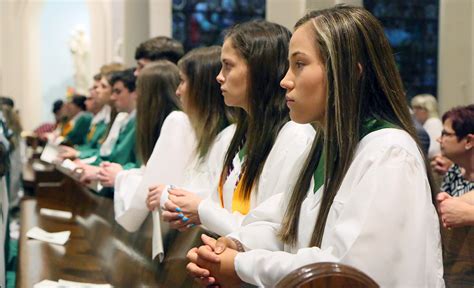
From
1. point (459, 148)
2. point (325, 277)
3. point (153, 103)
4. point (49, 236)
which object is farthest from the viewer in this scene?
point (49, 236)

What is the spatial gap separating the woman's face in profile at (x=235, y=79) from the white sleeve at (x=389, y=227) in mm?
1167

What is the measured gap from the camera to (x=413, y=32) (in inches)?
603

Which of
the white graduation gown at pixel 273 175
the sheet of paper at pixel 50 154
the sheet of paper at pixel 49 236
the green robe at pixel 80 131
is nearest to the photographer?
the white graduation gown at pixel 273 175

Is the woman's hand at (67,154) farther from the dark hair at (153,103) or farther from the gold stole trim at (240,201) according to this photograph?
the gold stole trim at (240,201)

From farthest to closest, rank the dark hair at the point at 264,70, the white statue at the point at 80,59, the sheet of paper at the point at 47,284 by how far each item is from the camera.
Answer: the white statue at the point at 80,59 < the sheet of paper at the point at 47,284 < the dark hair at the point at 264,70

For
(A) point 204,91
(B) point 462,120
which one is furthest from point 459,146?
(A) point 204,91

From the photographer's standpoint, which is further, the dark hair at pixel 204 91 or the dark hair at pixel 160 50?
the dark hair at pixel 160 50

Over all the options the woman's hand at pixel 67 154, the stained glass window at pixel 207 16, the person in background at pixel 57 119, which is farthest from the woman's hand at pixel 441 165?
the stained glass window at pixel 207 16

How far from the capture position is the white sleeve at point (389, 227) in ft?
6.90

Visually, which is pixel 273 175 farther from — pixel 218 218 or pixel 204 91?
pixel 204 91

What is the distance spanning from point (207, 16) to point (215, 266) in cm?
1382

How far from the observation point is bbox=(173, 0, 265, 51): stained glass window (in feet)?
51.7

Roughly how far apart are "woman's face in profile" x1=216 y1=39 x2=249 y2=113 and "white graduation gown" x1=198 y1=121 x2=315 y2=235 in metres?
0.22

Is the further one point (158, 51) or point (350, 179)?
point (158, 51)
